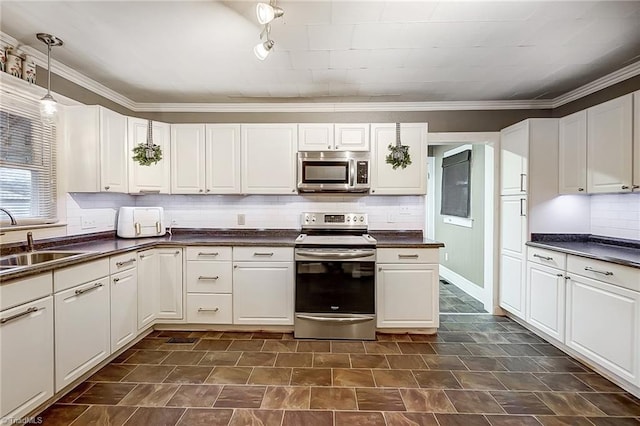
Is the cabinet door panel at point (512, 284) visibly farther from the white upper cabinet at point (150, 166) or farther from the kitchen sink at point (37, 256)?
the kitchen sink at point (37, 256)

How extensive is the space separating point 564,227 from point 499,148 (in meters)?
1.07

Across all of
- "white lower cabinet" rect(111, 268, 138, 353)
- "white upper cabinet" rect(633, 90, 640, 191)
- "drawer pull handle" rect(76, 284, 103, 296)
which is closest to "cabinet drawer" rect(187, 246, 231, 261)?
"white lower cabinet" rect(111, 268, 138, 353)

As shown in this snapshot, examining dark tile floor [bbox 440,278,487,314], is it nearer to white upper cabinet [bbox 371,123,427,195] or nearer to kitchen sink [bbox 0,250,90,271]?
white upper cabinet [bbox 371,123,427,195]

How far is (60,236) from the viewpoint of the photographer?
280 cm

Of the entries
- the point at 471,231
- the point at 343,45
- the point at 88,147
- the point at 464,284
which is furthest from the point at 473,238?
the point at 88,147

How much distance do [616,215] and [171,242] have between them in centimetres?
415

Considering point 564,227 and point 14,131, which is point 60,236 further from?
point 564,227

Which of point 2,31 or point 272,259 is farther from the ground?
point 2,31

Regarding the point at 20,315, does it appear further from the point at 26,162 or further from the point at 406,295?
the point at 406,295

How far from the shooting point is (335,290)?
308 cm

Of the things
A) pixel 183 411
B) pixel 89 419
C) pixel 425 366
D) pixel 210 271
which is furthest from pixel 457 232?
pixel 89 419

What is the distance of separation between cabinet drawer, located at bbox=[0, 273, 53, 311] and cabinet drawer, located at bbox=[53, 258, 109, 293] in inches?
2.4

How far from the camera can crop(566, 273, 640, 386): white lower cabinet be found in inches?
83.4

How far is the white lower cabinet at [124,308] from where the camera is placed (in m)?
2.58
